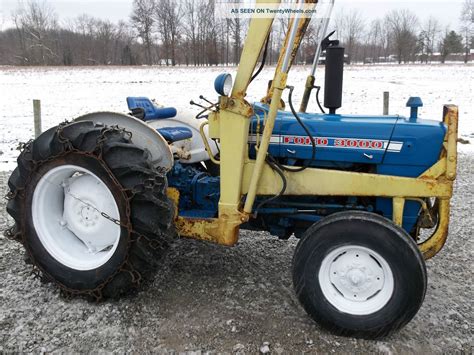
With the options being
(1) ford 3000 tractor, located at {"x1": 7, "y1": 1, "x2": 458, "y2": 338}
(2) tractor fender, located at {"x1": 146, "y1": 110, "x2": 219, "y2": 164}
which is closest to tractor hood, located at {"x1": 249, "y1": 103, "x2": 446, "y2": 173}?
(1) ford 3000 tractor, located at {"x1": 7, "y1": 1, "x2": 458, "y2": 338}

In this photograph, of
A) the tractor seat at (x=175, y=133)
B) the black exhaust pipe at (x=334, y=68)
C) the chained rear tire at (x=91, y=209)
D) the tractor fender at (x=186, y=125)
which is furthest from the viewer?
the tractor fender at (x=186, y=125)

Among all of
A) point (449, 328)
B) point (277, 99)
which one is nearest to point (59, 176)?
point (277, 99)

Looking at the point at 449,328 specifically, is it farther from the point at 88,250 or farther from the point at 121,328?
the point at 88,250

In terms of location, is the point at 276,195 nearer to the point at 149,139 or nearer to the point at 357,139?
the point at 357,139

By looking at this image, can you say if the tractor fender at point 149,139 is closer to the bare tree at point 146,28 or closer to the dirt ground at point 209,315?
the dirt ground at point 209,315

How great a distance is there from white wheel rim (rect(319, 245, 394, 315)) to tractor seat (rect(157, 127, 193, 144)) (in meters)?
1.60

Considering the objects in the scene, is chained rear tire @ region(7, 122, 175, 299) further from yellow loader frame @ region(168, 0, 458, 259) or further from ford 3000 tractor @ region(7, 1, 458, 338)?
yellow loader frame @ region(168, 0, 458, 259)

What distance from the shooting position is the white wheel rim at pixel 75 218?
3.18 meters

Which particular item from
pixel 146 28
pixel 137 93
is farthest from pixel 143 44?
pixel 137 93

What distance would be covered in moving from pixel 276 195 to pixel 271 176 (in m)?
0.13

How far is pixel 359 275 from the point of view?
9.15 feet

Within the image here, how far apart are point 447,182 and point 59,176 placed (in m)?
2.53

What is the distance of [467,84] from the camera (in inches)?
888

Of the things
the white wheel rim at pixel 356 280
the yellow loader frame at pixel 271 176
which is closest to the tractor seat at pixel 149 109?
the yellow loader frame at pixel 271 176
